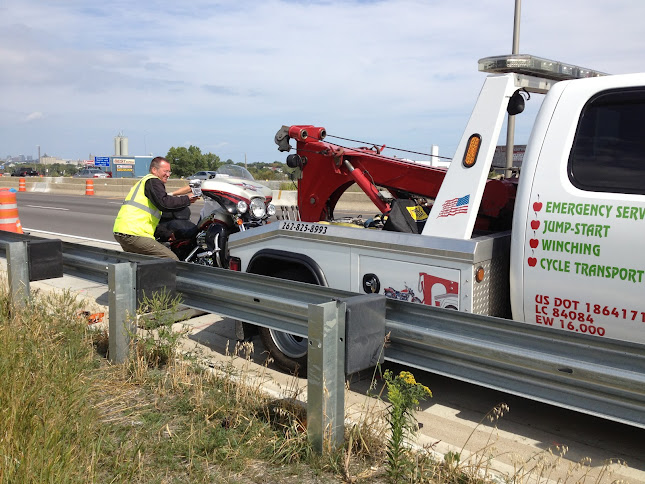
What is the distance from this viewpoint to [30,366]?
4.25 m

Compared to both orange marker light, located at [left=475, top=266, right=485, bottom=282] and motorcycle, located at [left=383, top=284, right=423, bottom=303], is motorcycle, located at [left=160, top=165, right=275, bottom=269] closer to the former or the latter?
motorcycle, located at [left=383, top=284, right=423, bottom=303]

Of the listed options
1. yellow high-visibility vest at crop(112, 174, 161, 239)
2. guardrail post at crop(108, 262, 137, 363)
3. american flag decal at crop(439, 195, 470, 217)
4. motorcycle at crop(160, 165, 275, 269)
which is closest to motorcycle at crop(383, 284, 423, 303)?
american flag decal at crop(439, 195, 470, 217)

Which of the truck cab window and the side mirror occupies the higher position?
the side mirror

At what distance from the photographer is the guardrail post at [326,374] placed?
343 cm

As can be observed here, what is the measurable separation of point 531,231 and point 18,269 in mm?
4383

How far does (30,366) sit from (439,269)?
277 cm

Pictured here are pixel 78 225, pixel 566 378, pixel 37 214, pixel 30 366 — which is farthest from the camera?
pixel 37 214

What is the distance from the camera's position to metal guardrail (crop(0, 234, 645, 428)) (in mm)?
2963

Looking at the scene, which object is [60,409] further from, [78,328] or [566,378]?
[566,378]

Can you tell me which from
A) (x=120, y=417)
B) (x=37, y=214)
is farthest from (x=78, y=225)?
(x=120, y=417)

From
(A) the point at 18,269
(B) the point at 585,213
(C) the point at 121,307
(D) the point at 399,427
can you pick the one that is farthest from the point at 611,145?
(A) the point at 18,269

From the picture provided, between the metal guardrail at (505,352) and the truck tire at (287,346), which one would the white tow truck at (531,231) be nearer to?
the truck tire at (287,346)

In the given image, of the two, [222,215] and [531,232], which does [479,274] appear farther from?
[222,215]

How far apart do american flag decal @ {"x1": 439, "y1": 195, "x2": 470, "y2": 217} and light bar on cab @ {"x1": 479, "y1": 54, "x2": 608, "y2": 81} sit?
0.97 meters
